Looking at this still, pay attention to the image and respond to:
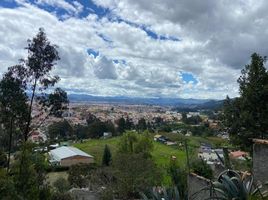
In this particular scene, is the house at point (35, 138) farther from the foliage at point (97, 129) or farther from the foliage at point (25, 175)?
the foliage at point (97, 129)

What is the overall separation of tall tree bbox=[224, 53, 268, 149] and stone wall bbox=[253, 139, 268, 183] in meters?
7.87

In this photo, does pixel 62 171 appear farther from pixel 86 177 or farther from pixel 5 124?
pixel 5 124

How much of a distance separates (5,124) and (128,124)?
80826 millimetres

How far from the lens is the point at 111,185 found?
31.7 metres

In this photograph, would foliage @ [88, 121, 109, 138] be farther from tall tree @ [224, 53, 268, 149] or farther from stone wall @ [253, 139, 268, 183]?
stone wall @ [253, 139, 268, 183]

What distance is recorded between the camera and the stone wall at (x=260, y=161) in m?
8.85

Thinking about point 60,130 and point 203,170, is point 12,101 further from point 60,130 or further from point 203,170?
point 60,130

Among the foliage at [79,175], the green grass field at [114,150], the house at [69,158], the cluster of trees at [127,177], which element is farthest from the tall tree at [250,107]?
the green grass field at [114,150]

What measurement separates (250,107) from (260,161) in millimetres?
8781

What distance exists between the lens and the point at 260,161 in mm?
8953

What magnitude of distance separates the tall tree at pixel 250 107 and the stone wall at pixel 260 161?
310 inches

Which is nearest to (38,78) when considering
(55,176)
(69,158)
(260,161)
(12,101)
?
(12,101)

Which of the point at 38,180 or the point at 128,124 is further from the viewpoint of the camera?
the point at 128,124

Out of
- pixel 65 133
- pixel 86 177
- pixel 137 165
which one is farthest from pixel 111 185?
pixel 65 133
